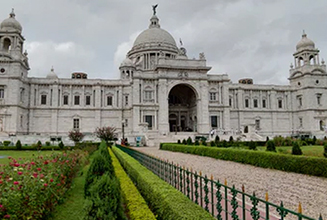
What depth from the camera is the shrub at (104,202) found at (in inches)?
139

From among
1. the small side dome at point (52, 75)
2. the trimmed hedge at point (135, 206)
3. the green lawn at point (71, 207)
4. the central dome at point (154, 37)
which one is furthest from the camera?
the central dome at point (154, 37)

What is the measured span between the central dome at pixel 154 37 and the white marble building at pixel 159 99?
229mm

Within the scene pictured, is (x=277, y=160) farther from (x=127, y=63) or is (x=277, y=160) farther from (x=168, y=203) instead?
(x=127, y=63)

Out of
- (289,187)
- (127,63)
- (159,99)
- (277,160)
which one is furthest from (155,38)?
(289,187)

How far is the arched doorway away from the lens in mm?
46062

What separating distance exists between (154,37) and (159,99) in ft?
59.3

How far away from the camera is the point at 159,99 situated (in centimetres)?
4103

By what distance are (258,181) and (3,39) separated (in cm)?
4217

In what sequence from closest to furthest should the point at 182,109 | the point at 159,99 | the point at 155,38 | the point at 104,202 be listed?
the point at 104,202
the point at 159,99
the point at 182,109
the point at 155,38

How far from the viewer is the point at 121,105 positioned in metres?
44.4

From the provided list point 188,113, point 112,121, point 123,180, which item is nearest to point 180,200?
point 123,180

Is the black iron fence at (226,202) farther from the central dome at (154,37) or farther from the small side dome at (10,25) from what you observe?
the central dome at (154,37)

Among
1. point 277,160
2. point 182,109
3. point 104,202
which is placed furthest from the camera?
point 182,109

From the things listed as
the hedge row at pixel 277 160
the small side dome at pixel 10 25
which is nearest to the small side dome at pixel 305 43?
the hedge row at pixel 277 160
